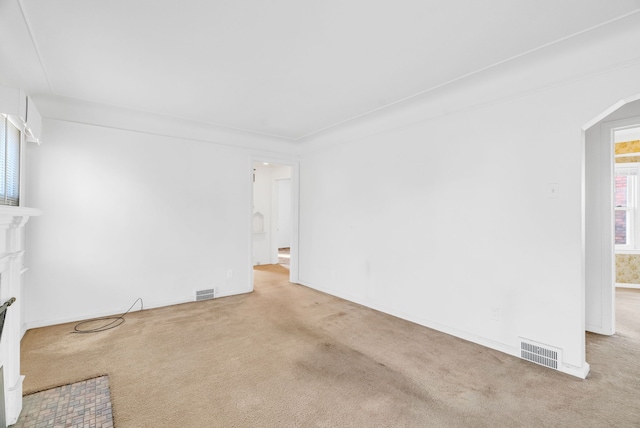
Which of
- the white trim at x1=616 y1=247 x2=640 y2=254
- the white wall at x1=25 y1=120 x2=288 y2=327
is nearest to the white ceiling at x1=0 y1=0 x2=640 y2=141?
the white wall at x1=25 y1=120 x2=288 y2=327

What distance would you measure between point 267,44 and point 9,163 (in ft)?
8.36

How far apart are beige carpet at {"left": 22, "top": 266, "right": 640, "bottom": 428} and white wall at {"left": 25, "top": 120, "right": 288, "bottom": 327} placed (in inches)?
21.3

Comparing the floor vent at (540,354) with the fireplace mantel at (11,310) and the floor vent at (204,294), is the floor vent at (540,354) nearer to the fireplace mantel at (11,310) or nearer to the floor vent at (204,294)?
the fireplace mantel at (11,310)

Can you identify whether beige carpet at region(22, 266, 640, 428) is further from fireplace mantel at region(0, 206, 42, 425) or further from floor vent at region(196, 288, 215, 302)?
floor vent at region(196, 288, 215, 302)

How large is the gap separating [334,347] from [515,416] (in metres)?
1.49

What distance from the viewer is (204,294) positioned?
437cm

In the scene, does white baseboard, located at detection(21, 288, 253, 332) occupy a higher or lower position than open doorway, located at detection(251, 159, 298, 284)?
lower

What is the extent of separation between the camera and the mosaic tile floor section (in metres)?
1.80

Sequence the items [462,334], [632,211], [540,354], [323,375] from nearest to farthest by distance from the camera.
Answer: [323,375]
[540,354]
[462,334]
[632,211]

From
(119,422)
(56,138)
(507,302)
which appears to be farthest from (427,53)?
(56,138)

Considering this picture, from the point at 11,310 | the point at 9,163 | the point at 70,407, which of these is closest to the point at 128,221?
the point at 9,163

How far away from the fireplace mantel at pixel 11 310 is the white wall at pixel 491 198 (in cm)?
348

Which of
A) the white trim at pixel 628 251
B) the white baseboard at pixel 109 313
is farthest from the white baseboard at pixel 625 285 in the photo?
the white baseboard at pixel 109 313

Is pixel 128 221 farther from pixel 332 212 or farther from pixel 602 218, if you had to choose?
pixel 602 218
